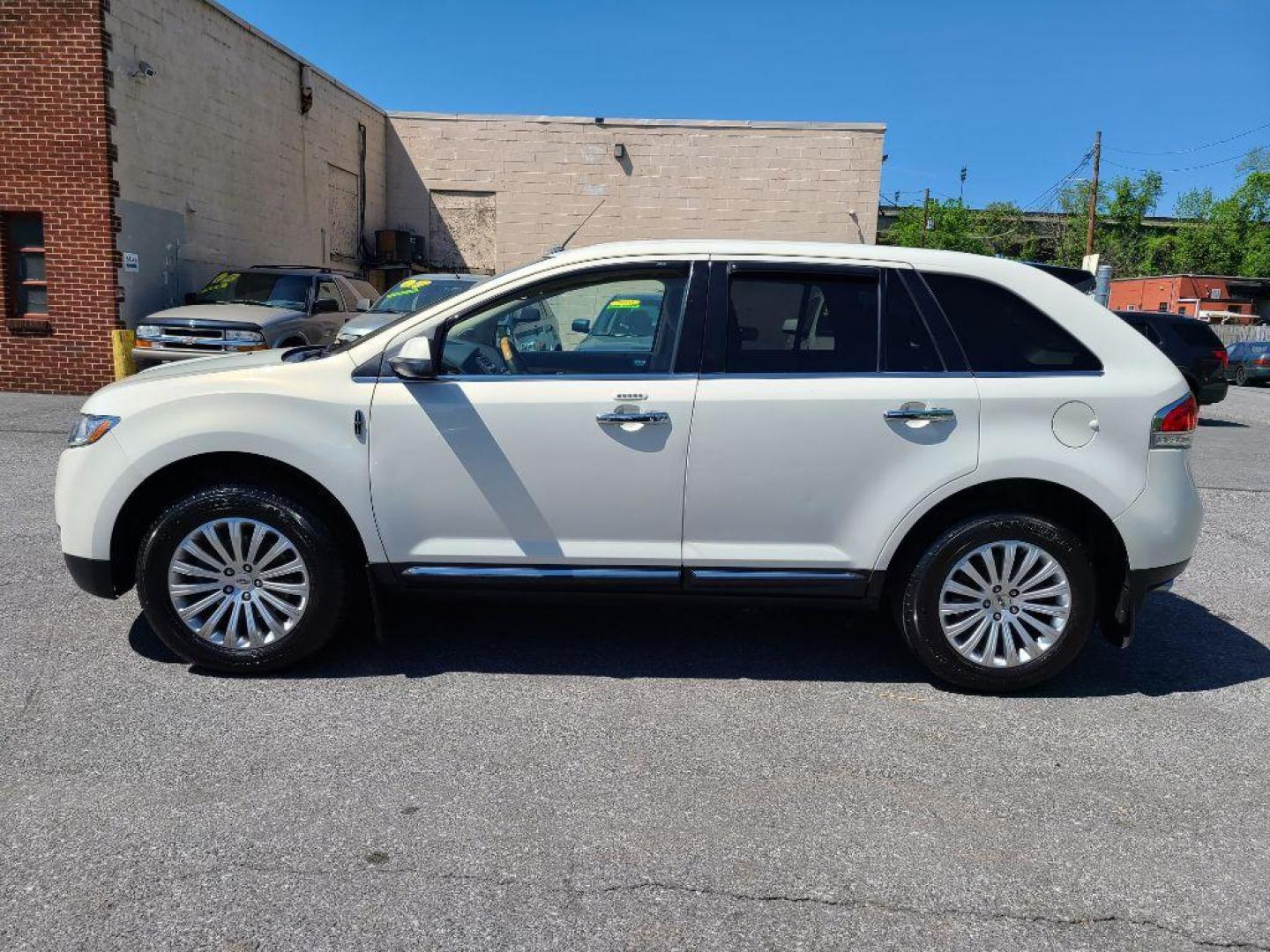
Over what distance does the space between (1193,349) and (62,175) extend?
1686cm

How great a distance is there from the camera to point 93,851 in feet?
9.70

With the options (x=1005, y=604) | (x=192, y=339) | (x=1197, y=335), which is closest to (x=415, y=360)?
(x=1005, y=604)

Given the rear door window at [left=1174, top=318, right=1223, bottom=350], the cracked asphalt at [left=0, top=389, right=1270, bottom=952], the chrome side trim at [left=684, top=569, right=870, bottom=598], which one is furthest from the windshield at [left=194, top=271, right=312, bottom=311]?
the rear door window at [left=1174, top=318, right=1223, bottom=350]

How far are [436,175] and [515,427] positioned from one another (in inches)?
Answer: 892

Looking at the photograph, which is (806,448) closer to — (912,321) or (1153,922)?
(912,321)

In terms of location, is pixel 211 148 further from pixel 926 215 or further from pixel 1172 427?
pixel 926 215

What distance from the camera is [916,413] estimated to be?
4.14m

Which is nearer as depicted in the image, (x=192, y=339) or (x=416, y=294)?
(x=192, y=339)

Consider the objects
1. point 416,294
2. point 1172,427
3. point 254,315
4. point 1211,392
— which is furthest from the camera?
point 1211,392

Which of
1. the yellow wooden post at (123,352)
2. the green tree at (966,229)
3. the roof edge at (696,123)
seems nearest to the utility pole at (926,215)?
the green tree at (966,229)

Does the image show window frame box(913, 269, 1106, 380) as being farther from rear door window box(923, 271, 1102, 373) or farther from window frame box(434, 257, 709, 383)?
window frame box(434, 257, 709, 383)

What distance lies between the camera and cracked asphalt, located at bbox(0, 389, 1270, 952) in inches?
107

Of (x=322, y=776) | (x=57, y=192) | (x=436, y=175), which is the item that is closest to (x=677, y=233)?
(x=436, y=175)

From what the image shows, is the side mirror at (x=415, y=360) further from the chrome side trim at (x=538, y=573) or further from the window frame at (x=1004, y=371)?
the window frame at (x=1004, y=371)
